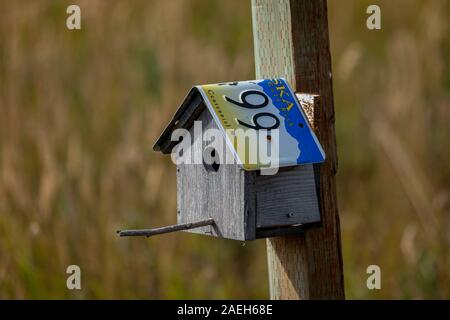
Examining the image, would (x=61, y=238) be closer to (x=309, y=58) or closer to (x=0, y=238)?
(x=0, y=238)

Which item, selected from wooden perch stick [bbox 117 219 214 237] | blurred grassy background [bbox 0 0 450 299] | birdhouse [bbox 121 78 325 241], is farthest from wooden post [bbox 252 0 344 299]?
blurred grassy background [bbox 0 0 450 299]

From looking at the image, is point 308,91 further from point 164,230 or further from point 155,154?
point 155,154

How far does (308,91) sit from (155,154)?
2.89m

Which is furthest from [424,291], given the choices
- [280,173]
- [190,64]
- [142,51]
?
[142,51]

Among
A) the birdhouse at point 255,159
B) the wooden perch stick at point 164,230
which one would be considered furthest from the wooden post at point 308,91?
the wooden perch stick at point 164,230

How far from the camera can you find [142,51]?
19.2ft

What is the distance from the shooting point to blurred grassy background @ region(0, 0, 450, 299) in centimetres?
408

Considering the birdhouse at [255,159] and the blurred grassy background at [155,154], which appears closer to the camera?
the birdhouse at [255,159]

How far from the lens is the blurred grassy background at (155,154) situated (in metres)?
4.08

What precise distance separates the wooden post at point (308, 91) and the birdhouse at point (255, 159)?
0.06 meters

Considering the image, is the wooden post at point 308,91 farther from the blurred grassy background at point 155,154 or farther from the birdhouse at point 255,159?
the blurred grassy background at point 155,154

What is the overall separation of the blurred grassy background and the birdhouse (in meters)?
1.25

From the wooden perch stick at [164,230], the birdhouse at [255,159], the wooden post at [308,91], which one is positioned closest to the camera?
the wooden perch stick at [164,230]
